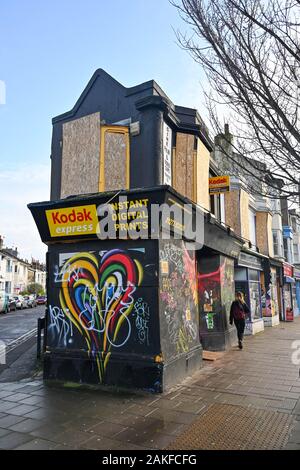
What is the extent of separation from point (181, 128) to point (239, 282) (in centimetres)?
832

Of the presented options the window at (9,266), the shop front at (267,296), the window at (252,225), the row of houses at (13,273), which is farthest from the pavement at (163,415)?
the window at (9,266)

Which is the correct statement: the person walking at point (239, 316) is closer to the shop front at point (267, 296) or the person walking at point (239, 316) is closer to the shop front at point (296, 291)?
the shop front at point (267, 296)

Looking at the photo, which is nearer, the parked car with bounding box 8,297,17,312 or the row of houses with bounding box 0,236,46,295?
the parked car with bounding box 8,297,17,312

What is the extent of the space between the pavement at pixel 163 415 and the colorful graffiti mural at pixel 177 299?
2.72 feet

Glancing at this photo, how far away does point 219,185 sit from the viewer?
37.7ft

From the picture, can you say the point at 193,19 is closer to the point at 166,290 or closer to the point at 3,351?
the point at 166,290

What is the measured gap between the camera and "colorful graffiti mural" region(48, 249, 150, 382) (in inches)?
279

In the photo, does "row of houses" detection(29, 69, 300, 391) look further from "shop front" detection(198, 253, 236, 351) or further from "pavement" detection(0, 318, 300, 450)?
"pavement" detection(0, 318, 300, 450)

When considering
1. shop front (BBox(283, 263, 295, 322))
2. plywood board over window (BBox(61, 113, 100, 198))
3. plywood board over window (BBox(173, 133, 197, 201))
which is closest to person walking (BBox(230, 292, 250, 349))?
plywood board over window (BBox(173, 133, 197, 201))

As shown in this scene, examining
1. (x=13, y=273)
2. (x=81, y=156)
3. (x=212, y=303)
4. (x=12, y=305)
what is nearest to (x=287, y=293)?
(x=212, y=303)

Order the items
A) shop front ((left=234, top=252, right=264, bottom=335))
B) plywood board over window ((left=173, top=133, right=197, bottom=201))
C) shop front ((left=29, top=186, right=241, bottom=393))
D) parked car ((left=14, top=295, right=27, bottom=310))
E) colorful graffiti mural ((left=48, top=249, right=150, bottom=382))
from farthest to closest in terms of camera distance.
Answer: parked car ((left=14, top=295, right=27, bottom=310)) → shop front ((left=234, top=252, right=264, bottom=335)) → plywood board over window ((left=173, top=133, right=197, bottom=201)) → colorful graffiti mural ((left=48, top=249, right=150, bottom=382)) → shop front ((left=29, top=186, right=241, bottom=393))

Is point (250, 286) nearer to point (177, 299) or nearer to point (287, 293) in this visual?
point (177, 299)

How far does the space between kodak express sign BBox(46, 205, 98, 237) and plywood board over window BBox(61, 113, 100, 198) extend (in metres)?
1.25
